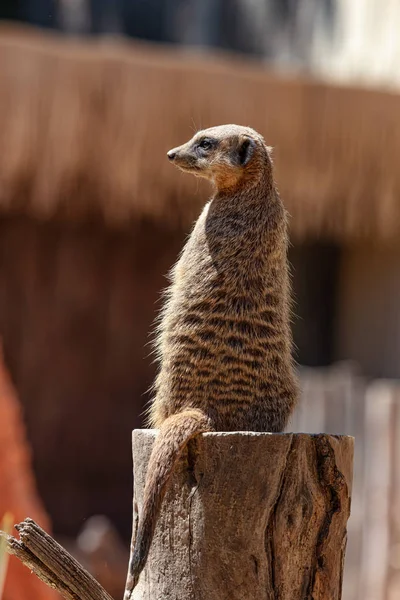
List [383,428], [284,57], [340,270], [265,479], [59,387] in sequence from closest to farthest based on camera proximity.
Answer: [265,479] < [383,428] < [59,387] < [340,270] < [284,57]

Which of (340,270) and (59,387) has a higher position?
(340,270)

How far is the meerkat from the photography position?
252 cm

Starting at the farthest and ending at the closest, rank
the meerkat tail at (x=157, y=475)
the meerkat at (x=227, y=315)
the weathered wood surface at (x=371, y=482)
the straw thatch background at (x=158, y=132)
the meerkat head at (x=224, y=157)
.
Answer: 1. the straw thatch background at (x=158, y=132)
2. the weathered wood surface at (x=371, y=482)
3. the meerkat head at (x=224, y=157)
4. the meerkat at (x=227, y=315)
5. the meerkat tail at (x=157, y=475)

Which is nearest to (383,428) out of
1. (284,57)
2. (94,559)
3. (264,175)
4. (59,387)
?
(94,559)

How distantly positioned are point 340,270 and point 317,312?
0.36 meters

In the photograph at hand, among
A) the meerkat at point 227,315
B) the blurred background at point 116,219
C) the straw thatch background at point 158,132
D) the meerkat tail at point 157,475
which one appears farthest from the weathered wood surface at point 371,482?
the meerkat tail at point 157,475

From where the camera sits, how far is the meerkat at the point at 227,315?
2523 mm

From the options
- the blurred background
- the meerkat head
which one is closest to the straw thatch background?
the blurred background

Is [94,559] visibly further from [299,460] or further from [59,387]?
[299,460]

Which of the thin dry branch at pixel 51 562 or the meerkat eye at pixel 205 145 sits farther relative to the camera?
the meerkat eye at pixel 205 145

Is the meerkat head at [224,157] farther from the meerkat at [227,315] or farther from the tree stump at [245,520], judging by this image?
the tree stump at [245,520]

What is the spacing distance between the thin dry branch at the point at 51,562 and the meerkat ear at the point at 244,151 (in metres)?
0.98

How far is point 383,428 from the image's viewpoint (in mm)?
5629

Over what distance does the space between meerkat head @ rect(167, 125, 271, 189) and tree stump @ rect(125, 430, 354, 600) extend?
0.65 meters
